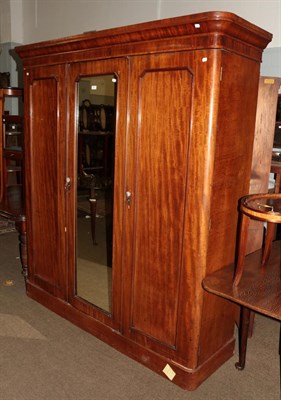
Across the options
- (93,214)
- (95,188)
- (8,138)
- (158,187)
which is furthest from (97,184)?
(8,138)

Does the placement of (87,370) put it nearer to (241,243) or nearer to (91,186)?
(91,186)

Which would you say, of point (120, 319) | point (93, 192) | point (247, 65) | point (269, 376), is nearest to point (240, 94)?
point (247, 65)

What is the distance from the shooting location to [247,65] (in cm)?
180

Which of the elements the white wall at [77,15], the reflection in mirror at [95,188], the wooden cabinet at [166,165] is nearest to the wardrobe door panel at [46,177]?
the wooden cabinet at [166,165]

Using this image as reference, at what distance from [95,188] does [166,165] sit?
0.62m

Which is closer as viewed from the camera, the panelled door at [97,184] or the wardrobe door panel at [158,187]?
the wardrobe door panel at [158,187]

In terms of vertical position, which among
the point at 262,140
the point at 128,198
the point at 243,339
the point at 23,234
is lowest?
the point at 243,339

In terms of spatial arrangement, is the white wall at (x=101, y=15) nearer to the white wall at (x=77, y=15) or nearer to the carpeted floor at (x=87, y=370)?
the white wall at (x=77, y=15)

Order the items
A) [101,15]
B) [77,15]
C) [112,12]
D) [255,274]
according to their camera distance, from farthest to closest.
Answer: [77,15], [101,15], [112,12], [255,274]

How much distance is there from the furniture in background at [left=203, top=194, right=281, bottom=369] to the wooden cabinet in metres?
0.12

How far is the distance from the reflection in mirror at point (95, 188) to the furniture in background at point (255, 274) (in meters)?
0.75

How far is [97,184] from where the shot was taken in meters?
2.27

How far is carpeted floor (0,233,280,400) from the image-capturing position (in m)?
1.91

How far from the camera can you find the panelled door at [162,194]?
67.1 inches
